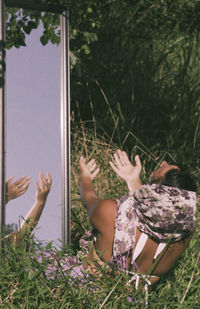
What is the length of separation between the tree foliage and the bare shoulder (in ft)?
9.17

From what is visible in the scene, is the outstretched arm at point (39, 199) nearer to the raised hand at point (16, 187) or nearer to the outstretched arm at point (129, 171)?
the raised hand at point (16, 187)

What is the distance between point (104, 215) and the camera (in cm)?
306

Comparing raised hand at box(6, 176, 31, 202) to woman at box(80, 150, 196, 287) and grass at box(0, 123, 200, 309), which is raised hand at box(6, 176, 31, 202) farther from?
woman at box(80, 150, 196, 287)

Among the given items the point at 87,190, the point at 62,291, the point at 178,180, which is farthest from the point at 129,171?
the point at 62,291

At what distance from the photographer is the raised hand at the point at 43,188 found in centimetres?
348

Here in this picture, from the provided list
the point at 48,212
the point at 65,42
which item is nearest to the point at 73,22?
the point at 65,42

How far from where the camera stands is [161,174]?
10.3ft

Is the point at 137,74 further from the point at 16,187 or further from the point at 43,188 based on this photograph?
the point at 16,187

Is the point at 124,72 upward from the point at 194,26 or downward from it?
downward

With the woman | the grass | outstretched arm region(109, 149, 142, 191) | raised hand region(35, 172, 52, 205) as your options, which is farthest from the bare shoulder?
raised hand region(35, 172, 52, 205)

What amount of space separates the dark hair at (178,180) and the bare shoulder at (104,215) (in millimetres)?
345

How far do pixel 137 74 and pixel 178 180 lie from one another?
390 cm

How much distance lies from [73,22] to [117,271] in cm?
339

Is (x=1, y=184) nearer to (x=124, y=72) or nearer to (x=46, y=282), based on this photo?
(x=46, y=282)
